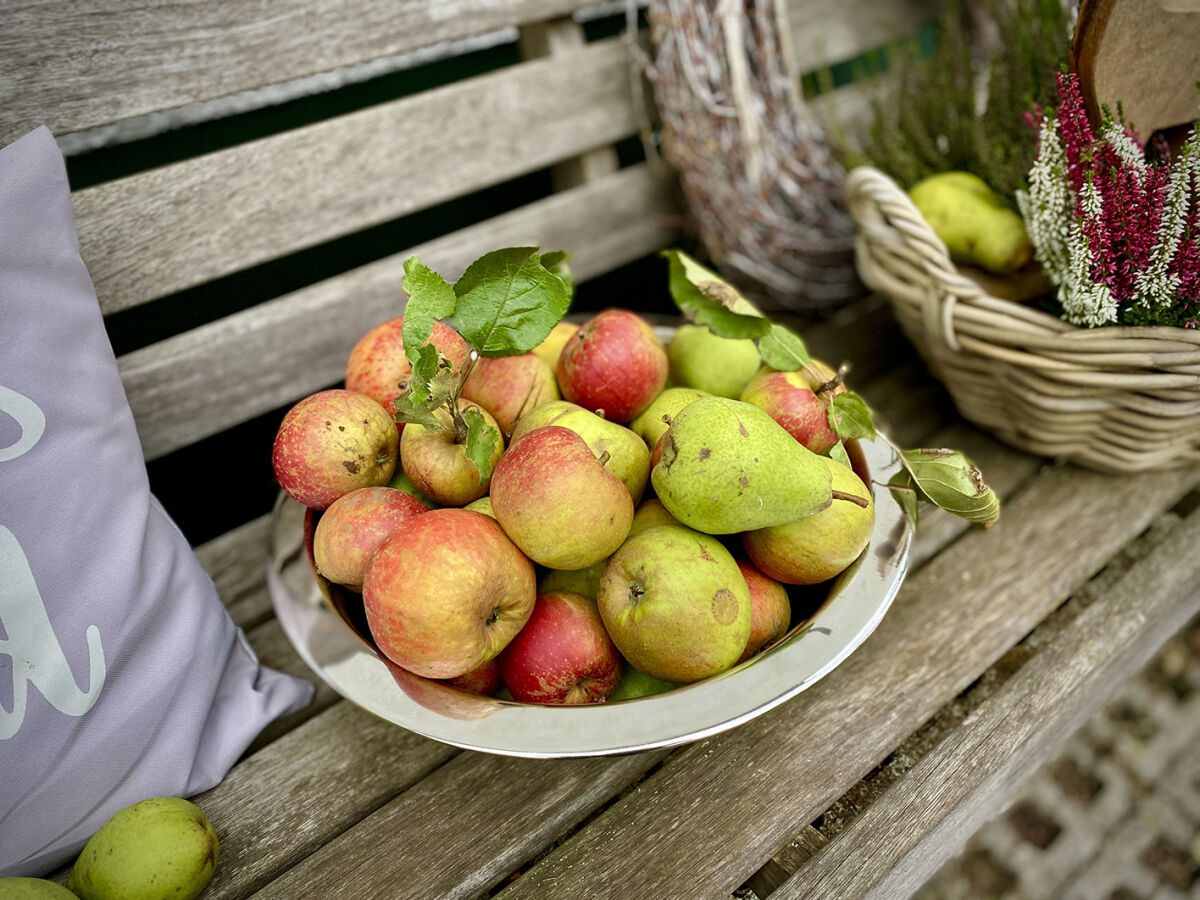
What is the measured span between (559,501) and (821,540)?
11.1 inches

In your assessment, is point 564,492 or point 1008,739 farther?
point 1008,739

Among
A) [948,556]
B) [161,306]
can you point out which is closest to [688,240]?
[948,556]

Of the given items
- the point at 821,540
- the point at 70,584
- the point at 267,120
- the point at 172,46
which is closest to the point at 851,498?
the point at 821,540

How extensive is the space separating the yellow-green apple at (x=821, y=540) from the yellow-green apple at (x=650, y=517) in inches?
3.8

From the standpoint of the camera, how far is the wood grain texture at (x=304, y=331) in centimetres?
124

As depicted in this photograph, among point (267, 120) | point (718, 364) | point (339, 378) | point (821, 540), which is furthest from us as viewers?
point (267, 120)

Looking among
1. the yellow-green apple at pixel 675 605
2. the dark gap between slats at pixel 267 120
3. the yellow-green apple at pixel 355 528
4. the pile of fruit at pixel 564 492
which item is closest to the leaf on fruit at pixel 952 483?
the pile of fruit at pixel 564 492

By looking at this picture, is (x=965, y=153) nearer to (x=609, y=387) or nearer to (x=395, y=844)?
(x=609, y=387)

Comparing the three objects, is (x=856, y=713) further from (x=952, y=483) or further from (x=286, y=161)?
(x=286, y=161)

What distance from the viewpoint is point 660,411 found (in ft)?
3.14

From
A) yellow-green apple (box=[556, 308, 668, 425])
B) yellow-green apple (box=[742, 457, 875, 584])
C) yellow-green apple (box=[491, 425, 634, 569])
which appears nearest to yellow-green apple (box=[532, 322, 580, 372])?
yellow-green apple (box=[556, 308, 668, 425])

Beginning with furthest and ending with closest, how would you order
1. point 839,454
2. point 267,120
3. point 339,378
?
1. point 267,120
2. point 339,378
3. point 839,454

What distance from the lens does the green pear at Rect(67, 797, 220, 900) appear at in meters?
0.75

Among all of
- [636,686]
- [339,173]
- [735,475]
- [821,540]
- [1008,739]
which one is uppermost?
[339,173]
